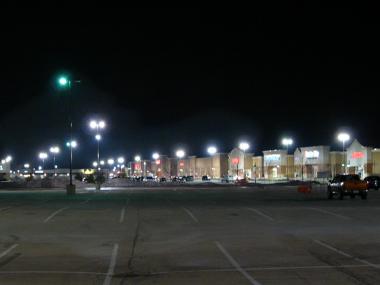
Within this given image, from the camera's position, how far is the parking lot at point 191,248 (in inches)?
516

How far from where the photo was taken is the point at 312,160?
132m

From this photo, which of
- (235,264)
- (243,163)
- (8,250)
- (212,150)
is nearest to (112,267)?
(235,264)

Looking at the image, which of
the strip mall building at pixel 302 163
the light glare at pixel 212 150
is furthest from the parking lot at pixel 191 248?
the light glare at pixel 212 150

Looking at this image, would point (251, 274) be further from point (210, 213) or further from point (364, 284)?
point (210, 213)

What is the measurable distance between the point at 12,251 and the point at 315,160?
117158mm

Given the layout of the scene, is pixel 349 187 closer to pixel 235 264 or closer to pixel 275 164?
pixel 235 264

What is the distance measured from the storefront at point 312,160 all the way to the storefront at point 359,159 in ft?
19.4

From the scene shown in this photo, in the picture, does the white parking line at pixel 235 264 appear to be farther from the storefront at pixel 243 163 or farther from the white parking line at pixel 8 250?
the storefront at pixel 243 163

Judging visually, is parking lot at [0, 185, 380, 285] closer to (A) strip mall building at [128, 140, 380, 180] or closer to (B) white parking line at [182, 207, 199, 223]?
(B) white parking line at [182, 207, 199, 223]

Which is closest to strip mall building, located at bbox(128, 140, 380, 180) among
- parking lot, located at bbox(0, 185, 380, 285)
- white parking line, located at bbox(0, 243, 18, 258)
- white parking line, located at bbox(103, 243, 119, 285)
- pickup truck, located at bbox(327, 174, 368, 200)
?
pickup truck, located at bbox(327, 174, 368, 200)

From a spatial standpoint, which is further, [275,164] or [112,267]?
[275,164]

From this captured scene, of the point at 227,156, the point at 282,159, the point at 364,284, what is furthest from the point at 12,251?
the point at 227,156

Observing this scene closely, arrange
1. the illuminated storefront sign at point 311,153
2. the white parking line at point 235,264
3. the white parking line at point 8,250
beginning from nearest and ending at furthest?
1. the white parking line at point 235,264
2. the white parking line at point 8,250
3. the illuminated storefront sign at point 311,153

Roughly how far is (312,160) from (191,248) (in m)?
117
